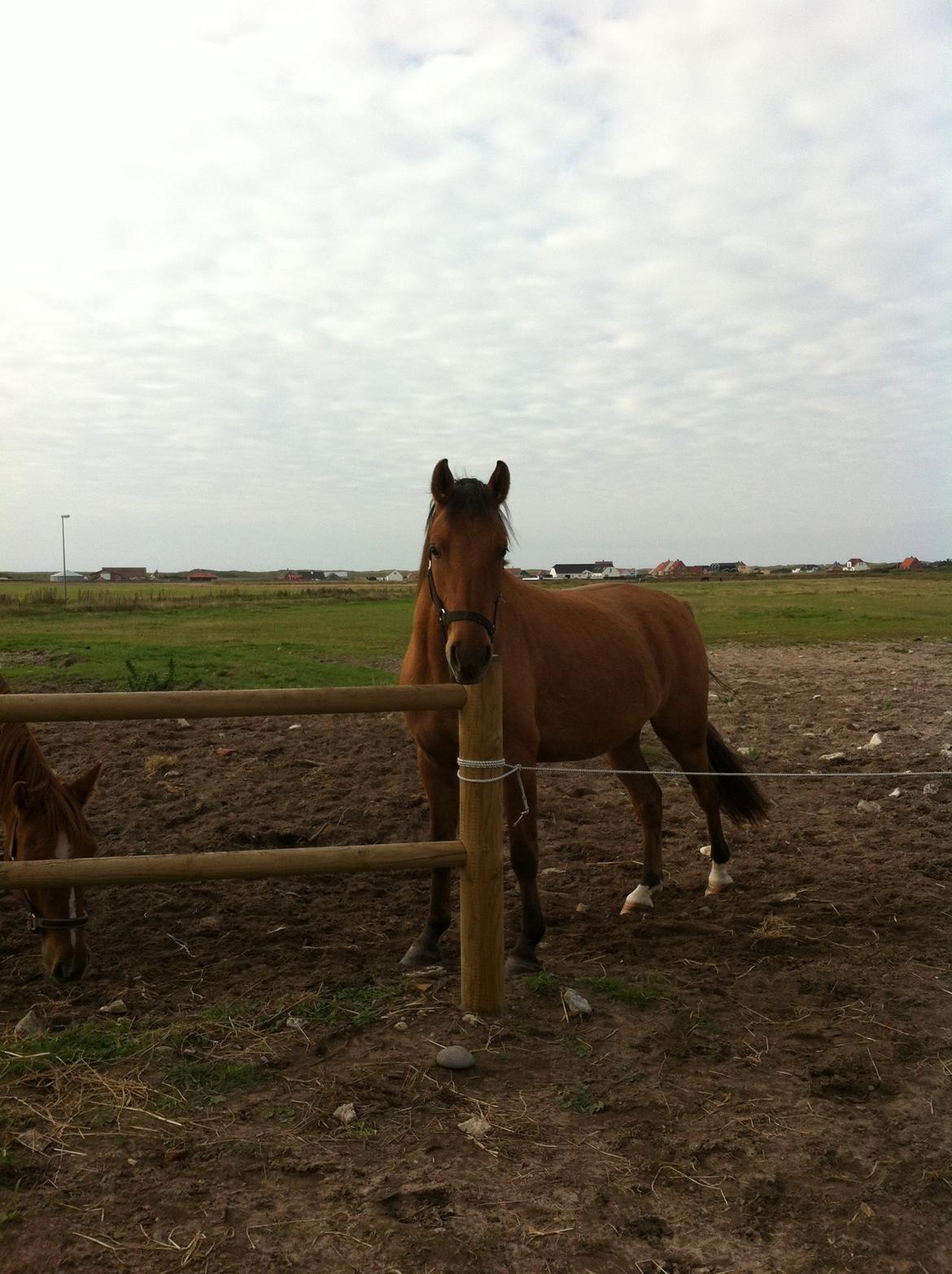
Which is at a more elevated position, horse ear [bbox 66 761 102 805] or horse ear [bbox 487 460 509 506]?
horse ear [bbox 487 460 509 506]

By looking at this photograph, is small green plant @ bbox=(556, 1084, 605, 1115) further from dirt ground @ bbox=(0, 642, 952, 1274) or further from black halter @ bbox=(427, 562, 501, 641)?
black halter @ bbox=(427, 562, 501, 641)

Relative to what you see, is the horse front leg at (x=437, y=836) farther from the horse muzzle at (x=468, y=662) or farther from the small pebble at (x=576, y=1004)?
the horse muzzle at (x=468, y=662)

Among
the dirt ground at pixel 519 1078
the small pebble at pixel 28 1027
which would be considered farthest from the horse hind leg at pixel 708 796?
the small pebble at pixel 28 1027

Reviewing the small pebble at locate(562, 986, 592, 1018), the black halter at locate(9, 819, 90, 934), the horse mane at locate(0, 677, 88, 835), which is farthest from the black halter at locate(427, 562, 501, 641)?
the black halter at locate(9, 819, 90, 934)

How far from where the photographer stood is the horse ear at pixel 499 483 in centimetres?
429

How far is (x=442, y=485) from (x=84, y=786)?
248cm

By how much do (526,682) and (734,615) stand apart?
2706cm

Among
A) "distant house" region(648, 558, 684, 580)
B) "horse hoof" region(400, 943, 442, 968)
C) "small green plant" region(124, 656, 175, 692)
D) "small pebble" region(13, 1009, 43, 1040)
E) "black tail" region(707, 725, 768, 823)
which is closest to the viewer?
"small pebble" region(13, 1009, 43, 1040)

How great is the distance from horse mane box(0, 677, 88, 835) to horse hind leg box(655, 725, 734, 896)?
366 cm

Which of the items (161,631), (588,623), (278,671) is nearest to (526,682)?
(588,623)

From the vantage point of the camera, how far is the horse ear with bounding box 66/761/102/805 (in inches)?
180

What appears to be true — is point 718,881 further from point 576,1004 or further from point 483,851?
point 483,851

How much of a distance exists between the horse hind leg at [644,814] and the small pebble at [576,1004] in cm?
142

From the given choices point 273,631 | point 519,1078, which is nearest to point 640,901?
point 519,1078
